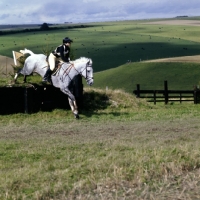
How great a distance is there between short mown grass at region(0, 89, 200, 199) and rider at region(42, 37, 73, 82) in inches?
66.4

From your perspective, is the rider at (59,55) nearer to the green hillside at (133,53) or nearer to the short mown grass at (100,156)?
the short mown grass at (100,156)

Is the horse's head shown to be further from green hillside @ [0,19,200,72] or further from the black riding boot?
green hillside @ [0,19,200,72]

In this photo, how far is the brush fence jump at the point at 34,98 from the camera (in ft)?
68.7

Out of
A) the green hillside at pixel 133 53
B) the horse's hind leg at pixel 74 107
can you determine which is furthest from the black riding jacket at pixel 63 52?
the green hillside at pixel 133 53

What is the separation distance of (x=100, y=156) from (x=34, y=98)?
1094cm

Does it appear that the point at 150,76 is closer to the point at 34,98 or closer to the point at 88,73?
the point at 34,98

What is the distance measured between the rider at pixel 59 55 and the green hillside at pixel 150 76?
114ft

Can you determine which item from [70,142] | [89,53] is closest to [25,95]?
[70,142]

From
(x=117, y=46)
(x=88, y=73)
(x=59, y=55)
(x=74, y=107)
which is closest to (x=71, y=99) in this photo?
(x=74, y=107)

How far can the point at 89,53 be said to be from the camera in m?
85.4

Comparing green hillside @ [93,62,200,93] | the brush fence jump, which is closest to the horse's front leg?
the brush fence jump

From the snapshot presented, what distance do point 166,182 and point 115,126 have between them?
9.12 m

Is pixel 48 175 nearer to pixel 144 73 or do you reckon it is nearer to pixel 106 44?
pixel 144 73

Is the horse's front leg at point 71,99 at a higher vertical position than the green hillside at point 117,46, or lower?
lower
